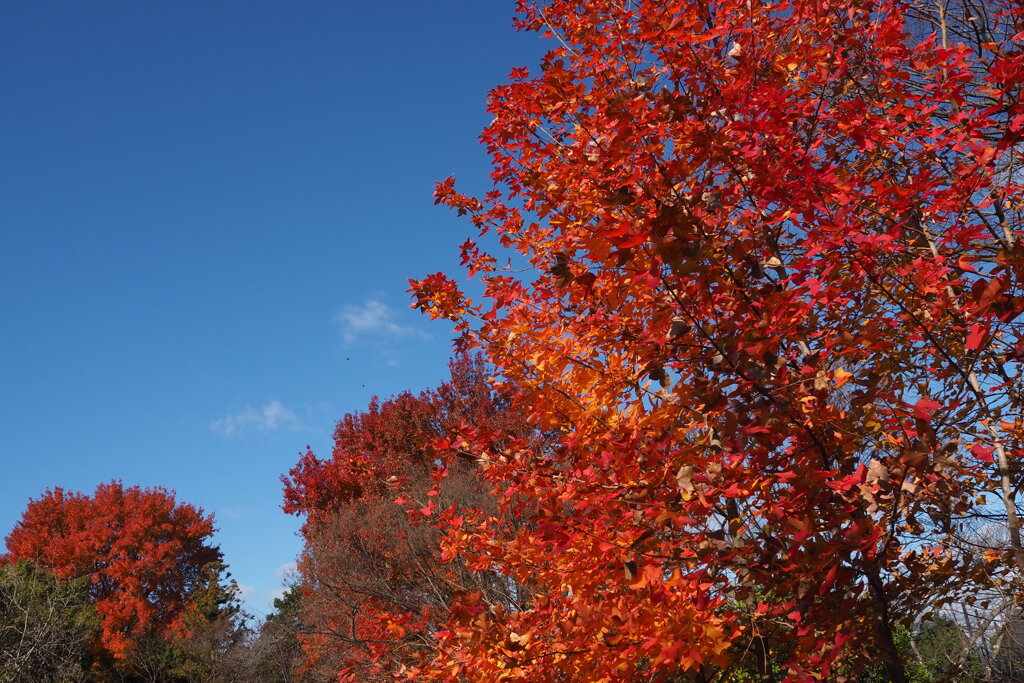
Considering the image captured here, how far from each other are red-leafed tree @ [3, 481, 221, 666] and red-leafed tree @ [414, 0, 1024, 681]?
33088mm

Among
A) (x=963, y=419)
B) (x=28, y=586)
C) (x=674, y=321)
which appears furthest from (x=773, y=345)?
(x=28, y=586)

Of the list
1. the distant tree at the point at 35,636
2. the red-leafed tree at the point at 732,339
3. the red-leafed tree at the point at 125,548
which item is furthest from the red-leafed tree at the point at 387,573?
the red-leafed tree at the point at 125,548

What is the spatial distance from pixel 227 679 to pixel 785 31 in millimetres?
24260

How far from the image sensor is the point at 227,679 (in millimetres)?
22297

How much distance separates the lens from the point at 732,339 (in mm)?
2771

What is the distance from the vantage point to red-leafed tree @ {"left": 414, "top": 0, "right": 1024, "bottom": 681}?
2959 millimetres

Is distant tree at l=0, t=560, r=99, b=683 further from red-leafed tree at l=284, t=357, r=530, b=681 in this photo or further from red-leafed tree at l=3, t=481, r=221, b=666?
red-leafed tree at l=3, t=481, r=221, b=666

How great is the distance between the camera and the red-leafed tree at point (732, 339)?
296cm

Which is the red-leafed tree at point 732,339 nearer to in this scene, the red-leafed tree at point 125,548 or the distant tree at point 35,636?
the distant tree at point 35,636

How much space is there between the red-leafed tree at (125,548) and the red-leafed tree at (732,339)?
33.1m

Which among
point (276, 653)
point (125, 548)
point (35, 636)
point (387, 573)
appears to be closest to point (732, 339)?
point (387, 573)

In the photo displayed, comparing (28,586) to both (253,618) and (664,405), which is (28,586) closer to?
(253,618)

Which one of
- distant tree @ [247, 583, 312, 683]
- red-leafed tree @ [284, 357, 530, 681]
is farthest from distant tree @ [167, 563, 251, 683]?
red-leafed tree @ [284, 357, 530, 681]

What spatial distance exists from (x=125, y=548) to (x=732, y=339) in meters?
40.2
